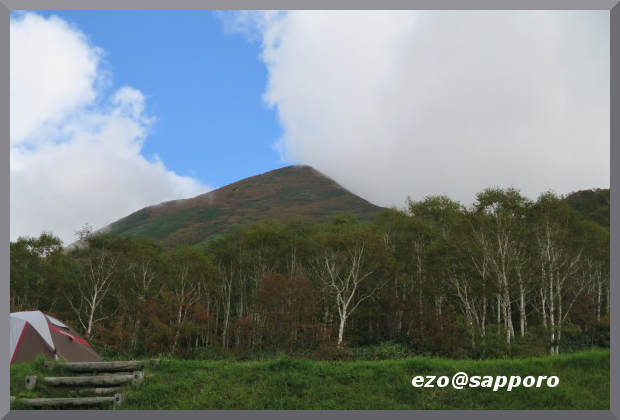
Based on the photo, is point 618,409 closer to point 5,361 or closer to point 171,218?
point 5,361

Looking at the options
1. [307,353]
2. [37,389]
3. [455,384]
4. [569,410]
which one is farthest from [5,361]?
[307,353]

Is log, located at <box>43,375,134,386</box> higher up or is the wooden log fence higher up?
log, located at <box>43,375,134,386</box>

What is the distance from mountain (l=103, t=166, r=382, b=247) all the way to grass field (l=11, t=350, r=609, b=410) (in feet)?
226

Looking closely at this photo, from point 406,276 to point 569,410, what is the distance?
33.9 meters

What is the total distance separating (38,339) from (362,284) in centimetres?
2798

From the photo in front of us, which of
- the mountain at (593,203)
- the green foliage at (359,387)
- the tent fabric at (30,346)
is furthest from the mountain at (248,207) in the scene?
the green foliage at (359,387)

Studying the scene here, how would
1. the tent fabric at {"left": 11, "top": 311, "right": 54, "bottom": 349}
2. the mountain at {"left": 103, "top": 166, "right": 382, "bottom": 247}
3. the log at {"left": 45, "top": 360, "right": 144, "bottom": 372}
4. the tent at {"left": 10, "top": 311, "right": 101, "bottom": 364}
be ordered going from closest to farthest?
the log at {"left": 45, "top": 360, "right": 144, "bottom": 372} < the tent at {"left": 10, "top": 311, "right": 101, "bottom": 364} < the tent fabric at {"left": 11, "top": 311, "right": 54, "bottom": 349} < the mountain at {"left": 103, "top": 166, "right": 382, "bottom": 247}

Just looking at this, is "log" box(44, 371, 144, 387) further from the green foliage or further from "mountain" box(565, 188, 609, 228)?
"mountain" box(565, 188, 609, 228)

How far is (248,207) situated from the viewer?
110562 mm

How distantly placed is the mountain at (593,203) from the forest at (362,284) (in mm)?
10300

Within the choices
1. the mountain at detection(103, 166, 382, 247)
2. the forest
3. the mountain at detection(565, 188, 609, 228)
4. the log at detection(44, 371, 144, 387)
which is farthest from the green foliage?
the mountain at detection(103, 166, 382, 247)

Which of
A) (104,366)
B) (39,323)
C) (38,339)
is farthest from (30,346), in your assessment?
(104,366)

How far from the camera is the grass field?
346 inches

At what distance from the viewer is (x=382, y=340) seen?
127 ft
